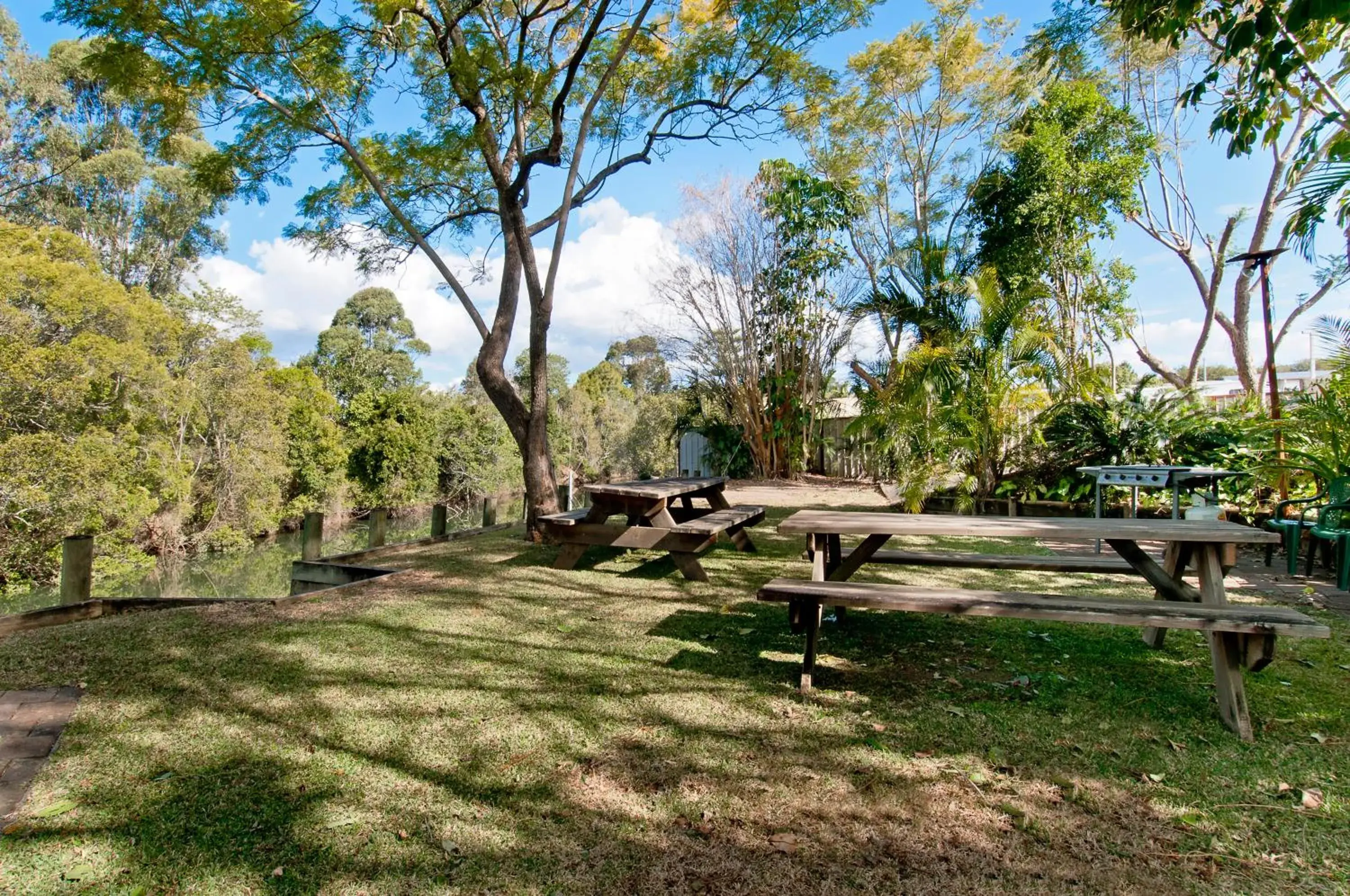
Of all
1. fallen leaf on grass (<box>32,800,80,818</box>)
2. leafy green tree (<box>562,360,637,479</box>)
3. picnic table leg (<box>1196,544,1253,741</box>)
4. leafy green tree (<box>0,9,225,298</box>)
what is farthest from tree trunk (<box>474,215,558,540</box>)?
leafy green tree (<box>0,9,225,298</box>)

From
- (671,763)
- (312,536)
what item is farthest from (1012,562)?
(312,536)

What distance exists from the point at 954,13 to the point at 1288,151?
276 inches

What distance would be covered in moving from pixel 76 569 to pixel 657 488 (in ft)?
12.2

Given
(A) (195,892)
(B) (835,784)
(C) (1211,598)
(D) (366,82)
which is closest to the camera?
(A) (195,892)

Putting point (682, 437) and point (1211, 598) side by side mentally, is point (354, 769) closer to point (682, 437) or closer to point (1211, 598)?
point (1211, 598)

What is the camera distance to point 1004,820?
186 centimetres

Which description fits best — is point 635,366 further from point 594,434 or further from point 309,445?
point 309,445

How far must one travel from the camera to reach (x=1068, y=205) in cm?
1193

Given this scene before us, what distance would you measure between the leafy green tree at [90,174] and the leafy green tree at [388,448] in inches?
286

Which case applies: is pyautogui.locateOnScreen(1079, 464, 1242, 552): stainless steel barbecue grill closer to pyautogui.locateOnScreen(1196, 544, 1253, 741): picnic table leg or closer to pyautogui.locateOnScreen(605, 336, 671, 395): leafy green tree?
pyautogui.locateOnScreen(1196, 544, 1253, 741): picnic table leg

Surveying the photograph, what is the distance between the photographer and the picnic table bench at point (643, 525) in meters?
4.73

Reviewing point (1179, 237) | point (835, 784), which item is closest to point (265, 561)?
point (835, 784)

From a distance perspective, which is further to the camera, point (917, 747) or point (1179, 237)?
point (1179, 237)

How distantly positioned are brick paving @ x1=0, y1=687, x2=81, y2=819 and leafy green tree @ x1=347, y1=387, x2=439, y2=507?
15.3 m
